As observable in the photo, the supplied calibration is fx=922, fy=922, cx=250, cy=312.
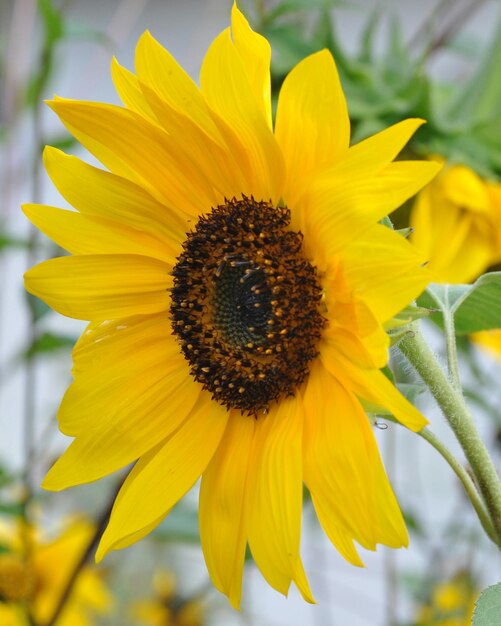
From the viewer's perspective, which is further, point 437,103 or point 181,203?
point 437,103

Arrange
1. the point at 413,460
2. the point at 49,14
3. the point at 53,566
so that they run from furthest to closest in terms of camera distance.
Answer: the point at 413,460 → the point at 53,566 → the point at 49,14

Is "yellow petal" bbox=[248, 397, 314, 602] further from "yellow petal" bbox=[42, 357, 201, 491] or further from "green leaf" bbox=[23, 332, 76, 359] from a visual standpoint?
"green leaf" bbox=[23, 332, 76, 359]

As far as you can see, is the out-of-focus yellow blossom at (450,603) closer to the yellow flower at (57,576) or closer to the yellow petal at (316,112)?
the yellow flower at (57,576)

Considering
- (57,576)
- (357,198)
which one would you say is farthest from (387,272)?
(57,576)

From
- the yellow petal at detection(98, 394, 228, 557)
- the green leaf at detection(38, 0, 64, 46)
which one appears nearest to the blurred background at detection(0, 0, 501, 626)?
the green leaf at detection(38, 0, 64, 46)

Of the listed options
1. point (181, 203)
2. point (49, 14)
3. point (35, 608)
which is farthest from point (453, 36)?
point (35, 608)

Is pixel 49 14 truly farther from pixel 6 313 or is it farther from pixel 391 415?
pixel 6 313
